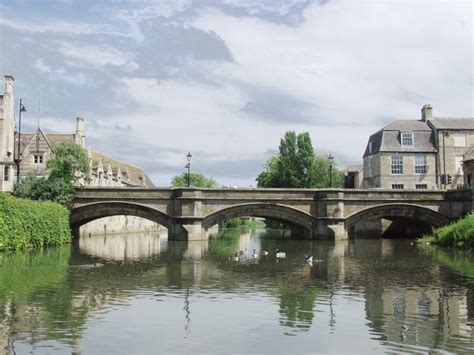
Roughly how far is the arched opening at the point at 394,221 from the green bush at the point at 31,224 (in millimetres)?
25512

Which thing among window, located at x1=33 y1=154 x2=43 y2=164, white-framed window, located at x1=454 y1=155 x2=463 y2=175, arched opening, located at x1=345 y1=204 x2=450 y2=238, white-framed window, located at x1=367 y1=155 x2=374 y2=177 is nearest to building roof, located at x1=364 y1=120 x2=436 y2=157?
white-framed window, located at x1=367 y1=155 x2=374 y2=177

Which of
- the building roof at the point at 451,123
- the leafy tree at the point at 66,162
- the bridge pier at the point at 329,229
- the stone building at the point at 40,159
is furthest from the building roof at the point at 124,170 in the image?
the building roof at the point at 451,123

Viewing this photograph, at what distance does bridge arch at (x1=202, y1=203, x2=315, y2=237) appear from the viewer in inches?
2009

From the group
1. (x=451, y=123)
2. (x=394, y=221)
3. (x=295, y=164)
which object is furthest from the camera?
(x=295, y=164)

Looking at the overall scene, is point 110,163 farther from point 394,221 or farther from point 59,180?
point 394,221

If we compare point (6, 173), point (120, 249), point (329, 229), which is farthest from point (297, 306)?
point (6, 173)

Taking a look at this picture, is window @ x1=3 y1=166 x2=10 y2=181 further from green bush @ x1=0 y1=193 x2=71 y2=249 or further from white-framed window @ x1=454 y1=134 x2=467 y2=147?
white-framed window @ x1=454 y1=134 x2=467 y2=147

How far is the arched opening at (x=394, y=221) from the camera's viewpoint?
172 feet

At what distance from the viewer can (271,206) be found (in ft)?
168

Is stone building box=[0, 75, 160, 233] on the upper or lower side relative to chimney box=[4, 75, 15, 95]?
lower

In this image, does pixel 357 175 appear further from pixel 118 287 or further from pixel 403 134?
pixel 118 287

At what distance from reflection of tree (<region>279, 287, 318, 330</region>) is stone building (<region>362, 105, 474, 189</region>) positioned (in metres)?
45.6

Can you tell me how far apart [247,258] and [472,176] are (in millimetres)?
26404

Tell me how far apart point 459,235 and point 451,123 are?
26961mm
